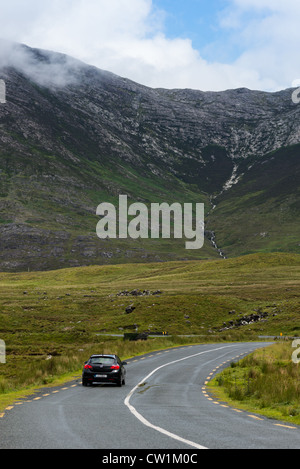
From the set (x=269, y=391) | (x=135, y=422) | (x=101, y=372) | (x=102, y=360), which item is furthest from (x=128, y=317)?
(x=135, y=422)

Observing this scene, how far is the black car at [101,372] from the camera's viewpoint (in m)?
26.4

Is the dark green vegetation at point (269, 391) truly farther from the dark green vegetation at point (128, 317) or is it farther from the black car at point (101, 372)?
the dark green vegetation at point (128, 317)

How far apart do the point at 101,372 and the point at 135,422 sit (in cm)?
1303

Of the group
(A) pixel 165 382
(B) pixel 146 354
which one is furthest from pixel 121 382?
(B) pixel 146 354

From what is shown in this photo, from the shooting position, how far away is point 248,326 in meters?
79.8

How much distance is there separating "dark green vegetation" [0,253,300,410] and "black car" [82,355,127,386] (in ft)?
10.1

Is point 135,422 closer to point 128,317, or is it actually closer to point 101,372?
point 101,372

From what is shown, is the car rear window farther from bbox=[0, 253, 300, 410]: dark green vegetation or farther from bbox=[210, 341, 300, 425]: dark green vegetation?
bbox=[210, 341, 300, 425]: dark green vegetation

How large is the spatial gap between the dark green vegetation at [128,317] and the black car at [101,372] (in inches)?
121

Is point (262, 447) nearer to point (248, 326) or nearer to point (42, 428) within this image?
point (42, 428)

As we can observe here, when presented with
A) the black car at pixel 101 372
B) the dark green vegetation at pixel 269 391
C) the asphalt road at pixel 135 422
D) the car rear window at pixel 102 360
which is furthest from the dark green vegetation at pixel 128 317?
the dark green vegetation at pixel 269 391

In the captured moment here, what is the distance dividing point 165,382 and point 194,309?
197 ft

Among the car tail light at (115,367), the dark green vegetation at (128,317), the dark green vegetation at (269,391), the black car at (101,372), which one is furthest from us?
the dark green vegetation at (128,317)

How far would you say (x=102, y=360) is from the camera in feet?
88.7
